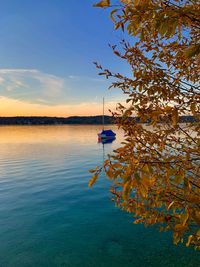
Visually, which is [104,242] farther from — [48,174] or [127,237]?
[48,174]

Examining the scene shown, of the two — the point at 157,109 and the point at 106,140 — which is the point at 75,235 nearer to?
the point at 157,109

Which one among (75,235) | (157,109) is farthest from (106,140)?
(157,109)

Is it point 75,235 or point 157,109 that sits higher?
point 157,109

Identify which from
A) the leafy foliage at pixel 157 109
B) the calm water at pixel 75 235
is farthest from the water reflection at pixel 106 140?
the leafy foliage at pixel 157 109

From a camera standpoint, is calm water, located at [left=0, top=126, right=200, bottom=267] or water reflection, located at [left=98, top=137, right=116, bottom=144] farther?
water reflection, located at [left=98, top=137, right=116, bottom=144]

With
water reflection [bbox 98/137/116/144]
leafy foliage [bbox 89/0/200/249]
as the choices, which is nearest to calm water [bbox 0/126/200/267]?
leafy foliage [bbox 89/0/200/249]

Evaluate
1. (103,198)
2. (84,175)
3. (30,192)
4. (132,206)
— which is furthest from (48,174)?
(132,206)

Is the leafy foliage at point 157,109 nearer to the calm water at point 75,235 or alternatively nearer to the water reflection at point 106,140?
the calm water at point 75,235

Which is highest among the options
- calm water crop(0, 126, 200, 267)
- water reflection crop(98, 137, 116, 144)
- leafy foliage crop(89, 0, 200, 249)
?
leafy foliage crop(89, 0, 200, 249)

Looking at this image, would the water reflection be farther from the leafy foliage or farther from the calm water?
the leafy foliage

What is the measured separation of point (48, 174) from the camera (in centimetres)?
2466

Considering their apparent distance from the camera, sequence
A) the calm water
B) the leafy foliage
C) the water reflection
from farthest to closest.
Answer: the water reflection < the calm water < the leafy foliage

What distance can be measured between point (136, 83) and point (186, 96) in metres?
0.86

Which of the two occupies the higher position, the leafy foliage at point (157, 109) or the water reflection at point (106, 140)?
the leafy foliage at point (157, 109)
